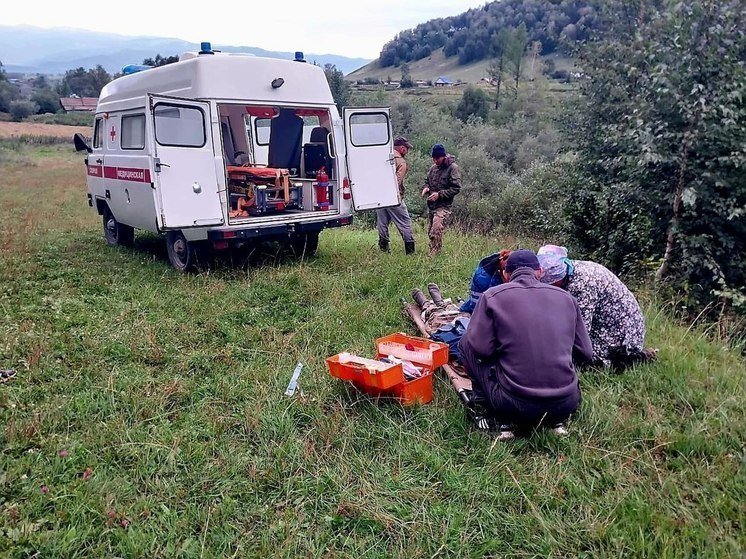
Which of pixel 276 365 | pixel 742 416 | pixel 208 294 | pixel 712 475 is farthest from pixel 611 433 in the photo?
pixel 208 294

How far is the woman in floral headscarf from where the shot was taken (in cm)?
382

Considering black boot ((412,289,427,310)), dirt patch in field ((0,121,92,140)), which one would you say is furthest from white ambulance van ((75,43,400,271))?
dirt patch in field ((0,121,92,140))

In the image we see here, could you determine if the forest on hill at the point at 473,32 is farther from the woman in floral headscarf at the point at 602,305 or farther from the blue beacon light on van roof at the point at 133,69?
the woman in floral headscarf at the point at 602,305

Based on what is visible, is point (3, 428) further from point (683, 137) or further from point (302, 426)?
point (683, 137)

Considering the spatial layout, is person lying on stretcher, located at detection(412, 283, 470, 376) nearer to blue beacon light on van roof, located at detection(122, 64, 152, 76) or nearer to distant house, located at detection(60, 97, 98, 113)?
blue beacon light on van roof, located at detection(122, 64, 152, 76)

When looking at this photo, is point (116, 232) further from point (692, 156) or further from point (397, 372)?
point (692, 156)

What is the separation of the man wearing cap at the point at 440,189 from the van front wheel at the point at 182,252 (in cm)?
309

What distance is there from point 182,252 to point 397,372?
4445mm

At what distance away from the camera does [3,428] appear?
3.33 metres

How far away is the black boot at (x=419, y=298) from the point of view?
17.8 ft

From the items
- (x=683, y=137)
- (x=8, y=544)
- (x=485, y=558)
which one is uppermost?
(x=683, y=137)

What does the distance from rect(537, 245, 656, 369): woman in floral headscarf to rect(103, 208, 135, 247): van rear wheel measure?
23.0ft

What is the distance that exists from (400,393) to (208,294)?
3.11 meters

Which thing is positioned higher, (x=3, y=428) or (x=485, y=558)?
(x=3, y=428)
